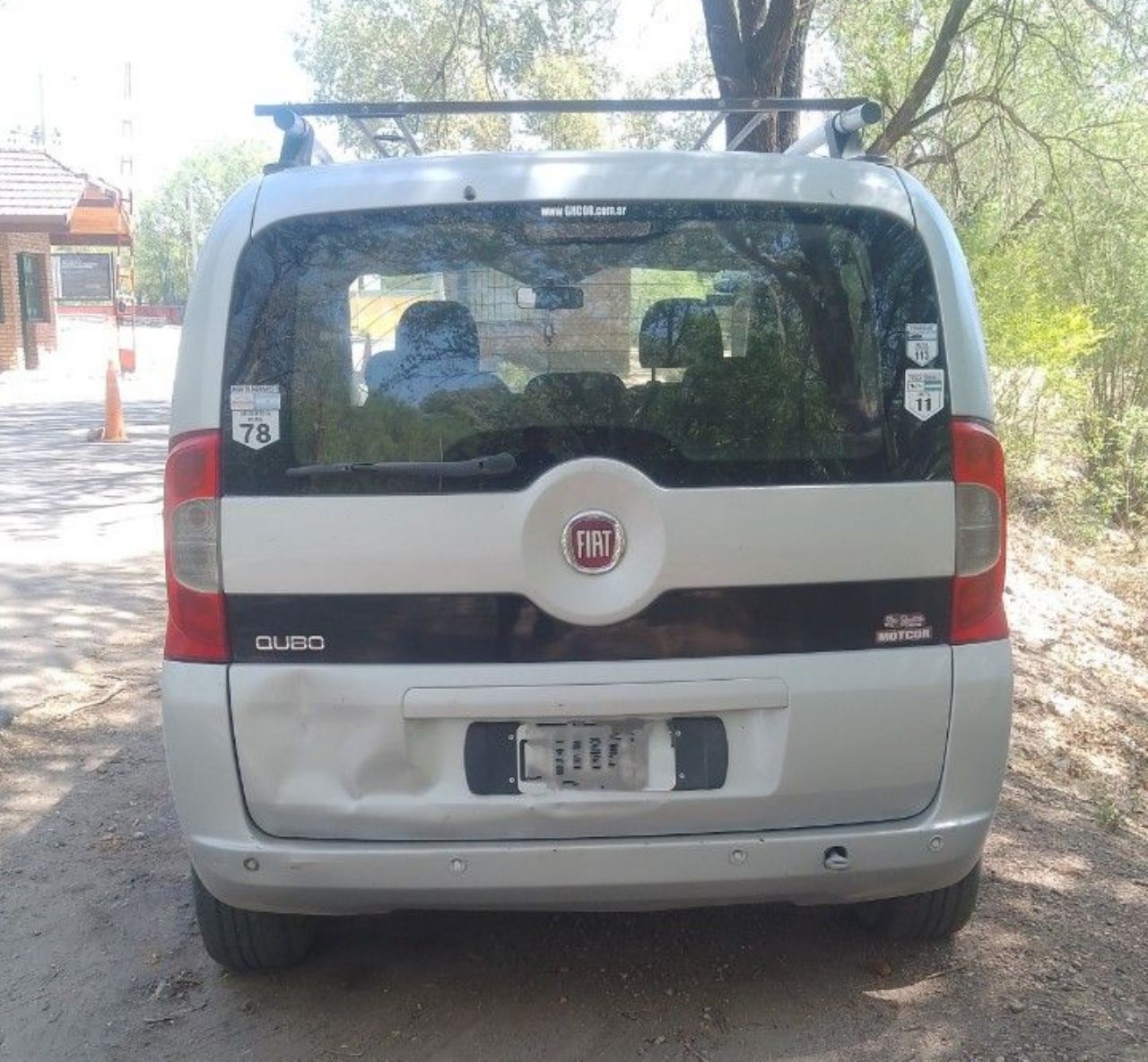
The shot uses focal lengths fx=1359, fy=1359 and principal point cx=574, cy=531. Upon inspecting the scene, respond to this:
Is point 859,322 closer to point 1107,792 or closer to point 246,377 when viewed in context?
point 246,377

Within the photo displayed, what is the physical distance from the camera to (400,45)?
21.3 meters

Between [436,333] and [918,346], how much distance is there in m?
1.11

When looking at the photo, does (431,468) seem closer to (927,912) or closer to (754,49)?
(927,912)

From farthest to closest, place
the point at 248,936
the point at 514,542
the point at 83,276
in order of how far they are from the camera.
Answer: the point at 83,276 → the point at 248,936 → the point at 514,542

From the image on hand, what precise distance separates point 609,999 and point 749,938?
0.54 m

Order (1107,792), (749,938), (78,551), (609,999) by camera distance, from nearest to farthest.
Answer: (609,999)
(749,938)
(1107,792)
(78,551)

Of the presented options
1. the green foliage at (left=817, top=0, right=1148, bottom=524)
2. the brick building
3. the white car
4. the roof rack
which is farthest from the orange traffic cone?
the white car

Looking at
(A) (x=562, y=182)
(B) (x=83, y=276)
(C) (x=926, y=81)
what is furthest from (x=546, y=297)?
(B) (x=83, y=276)

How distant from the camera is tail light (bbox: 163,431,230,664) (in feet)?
9.91

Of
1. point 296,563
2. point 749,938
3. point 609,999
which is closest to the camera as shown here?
point 296,563

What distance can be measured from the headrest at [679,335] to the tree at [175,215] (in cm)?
9342

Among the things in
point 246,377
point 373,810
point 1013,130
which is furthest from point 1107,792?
point 1013,130

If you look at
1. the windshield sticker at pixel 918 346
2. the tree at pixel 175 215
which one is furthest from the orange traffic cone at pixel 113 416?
the tree at pixel 175 215

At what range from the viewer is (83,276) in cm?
4588
